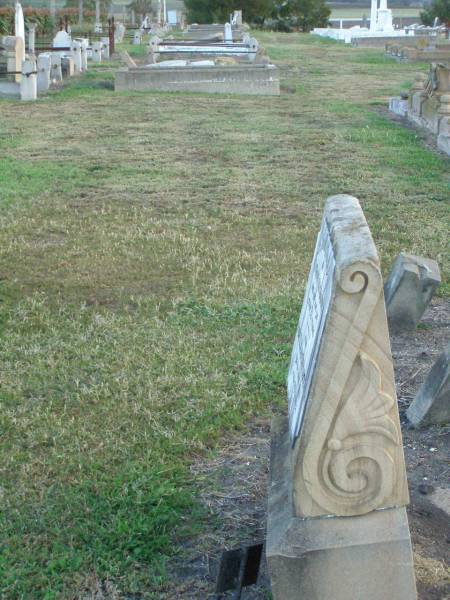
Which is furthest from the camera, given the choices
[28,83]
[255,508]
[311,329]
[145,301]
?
[28,83]

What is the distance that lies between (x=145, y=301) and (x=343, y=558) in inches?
131

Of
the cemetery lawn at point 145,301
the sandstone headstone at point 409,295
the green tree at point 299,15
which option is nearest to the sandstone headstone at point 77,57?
the cemetery lawn at point 145,301

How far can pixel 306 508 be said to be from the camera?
8.87 ft

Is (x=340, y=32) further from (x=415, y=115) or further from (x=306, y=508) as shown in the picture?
(x=306, y=508)

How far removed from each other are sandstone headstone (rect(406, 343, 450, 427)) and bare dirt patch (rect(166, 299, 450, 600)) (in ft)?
0.14

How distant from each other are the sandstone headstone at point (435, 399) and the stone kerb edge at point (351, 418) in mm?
1390

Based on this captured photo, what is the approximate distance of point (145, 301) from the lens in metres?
5.82

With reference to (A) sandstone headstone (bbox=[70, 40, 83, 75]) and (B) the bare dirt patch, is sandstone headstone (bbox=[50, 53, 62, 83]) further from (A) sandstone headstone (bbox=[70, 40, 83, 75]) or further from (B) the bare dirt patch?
(B) the bare dirt patch

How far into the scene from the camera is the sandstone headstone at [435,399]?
4.02 m

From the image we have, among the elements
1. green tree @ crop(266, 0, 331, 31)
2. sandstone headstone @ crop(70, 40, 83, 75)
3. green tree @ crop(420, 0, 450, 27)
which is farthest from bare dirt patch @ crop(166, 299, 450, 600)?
green tree @ crop(266, 0, 331, 31)

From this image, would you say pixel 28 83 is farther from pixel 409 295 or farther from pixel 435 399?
pixel 435 399

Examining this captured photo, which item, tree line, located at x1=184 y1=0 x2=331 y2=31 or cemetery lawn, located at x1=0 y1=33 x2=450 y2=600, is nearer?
cemetery lawn, located at x1=0 y1=33 x2=450 y2=600

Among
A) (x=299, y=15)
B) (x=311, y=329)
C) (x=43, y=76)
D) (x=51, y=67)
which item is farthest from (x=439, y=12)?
(x=311, y=329)

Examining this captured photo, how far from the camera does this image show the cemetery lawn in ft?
11.1
